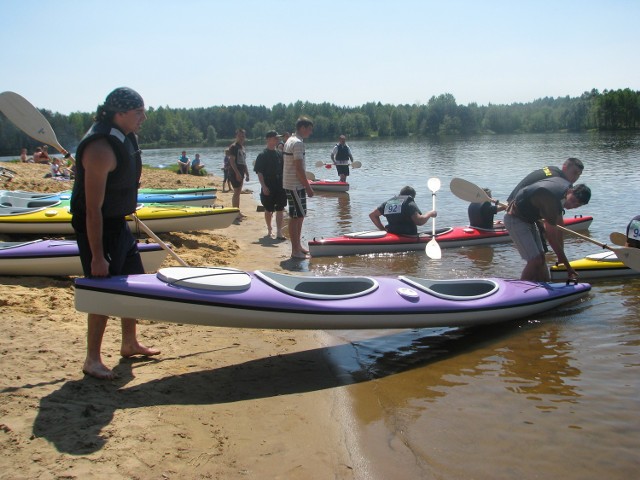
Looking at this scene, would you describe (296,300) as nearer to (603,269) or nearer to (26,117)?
(26,117)

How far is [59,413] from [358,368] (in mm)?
2073

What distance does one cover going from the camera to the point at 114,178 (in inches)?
131

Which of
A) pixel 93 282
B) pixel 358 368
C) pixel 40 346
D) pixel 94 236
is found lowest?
pixel 358 368

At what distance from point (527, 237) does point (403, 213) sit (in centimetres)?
286

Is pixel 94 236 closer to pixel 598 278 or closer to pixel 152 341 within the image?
pixel 152 341

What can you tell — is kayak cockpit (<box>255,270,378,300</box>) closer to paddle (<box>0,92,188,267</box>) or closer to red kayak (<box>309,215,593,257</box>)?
paddle (<box>0,92,188,267</box>)

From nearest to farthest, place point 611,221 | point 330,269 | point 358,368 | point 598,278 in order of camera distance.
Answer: point 358,368
point 598,278
point 330,269
point 611,221

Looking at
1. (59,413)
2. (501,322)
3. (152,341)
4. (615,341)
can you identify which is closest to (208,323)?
(152,341)

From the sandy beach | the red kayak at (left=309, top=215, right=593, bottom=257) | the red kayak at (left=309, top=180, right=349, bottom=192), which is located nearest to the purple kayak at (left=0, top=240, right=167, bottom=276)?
the sandy beach

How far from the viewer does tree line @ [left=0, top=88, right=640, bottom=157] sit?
7475 cm

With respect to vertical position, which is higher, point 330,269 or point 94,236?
point 94,236

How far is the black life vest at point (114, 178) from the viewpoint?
3232 millimetres

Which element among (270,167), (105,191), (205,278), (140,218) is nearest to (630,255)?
(205,278)

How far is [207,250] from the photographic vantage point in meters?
7.76
